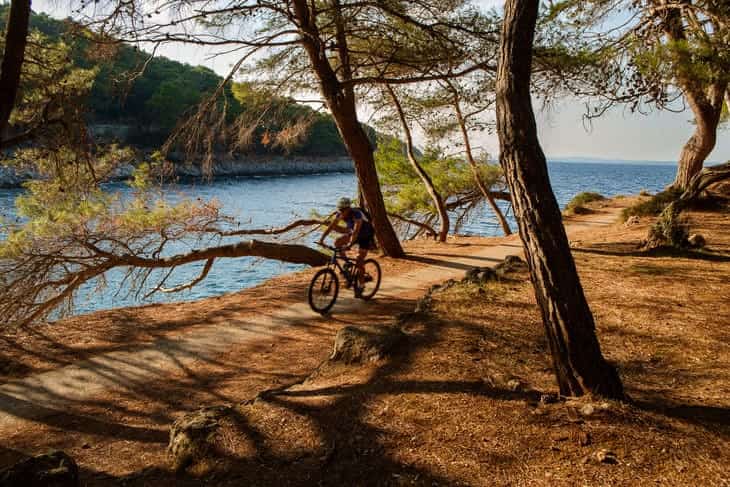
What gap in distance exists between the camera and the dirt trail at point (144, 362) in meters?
6.32

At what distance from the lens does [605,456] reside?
9.32ft

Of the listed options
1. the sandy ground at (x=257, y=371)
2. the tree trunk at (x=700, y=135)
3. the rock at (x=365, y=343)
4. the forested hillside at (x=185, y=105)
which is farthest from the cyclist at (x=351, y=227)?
the tree trunk at (x=700, y=135)

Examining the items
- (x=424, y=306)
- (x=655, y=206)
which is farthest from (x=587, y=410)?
(x=655, y=206)

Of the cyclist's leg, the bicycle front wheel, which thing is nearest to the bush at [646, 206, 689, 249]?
the cyclist's leg

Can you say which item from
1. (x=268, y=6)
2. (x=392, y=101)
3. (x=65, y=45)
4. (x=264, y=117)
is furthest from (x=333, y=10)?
(x=392, y=101)

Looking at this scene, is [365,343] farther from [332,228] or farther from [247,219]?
[247,219]

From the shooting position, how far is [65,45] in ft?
25.5

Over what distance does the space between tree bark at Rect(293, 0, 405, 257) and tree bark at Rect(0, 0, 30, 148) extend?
5.74m

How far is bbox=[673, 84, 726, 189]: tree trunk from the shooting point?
1333cm

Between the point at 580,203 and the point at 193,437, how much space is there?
25.6 meters

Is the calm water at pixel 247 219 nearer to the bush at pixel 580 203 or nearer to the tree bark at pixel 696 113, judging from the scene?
the bush at pixel 580 203

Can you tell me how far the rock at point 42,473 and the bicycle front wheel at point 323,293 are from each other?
493 centimetres

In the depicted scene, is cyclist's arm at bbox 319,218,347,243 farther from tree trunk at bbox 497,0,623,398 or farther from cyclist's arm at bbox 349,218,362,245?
tree trunk at bbox 497,0,623,398

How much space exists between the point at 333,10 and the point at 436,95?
22.5 feet
